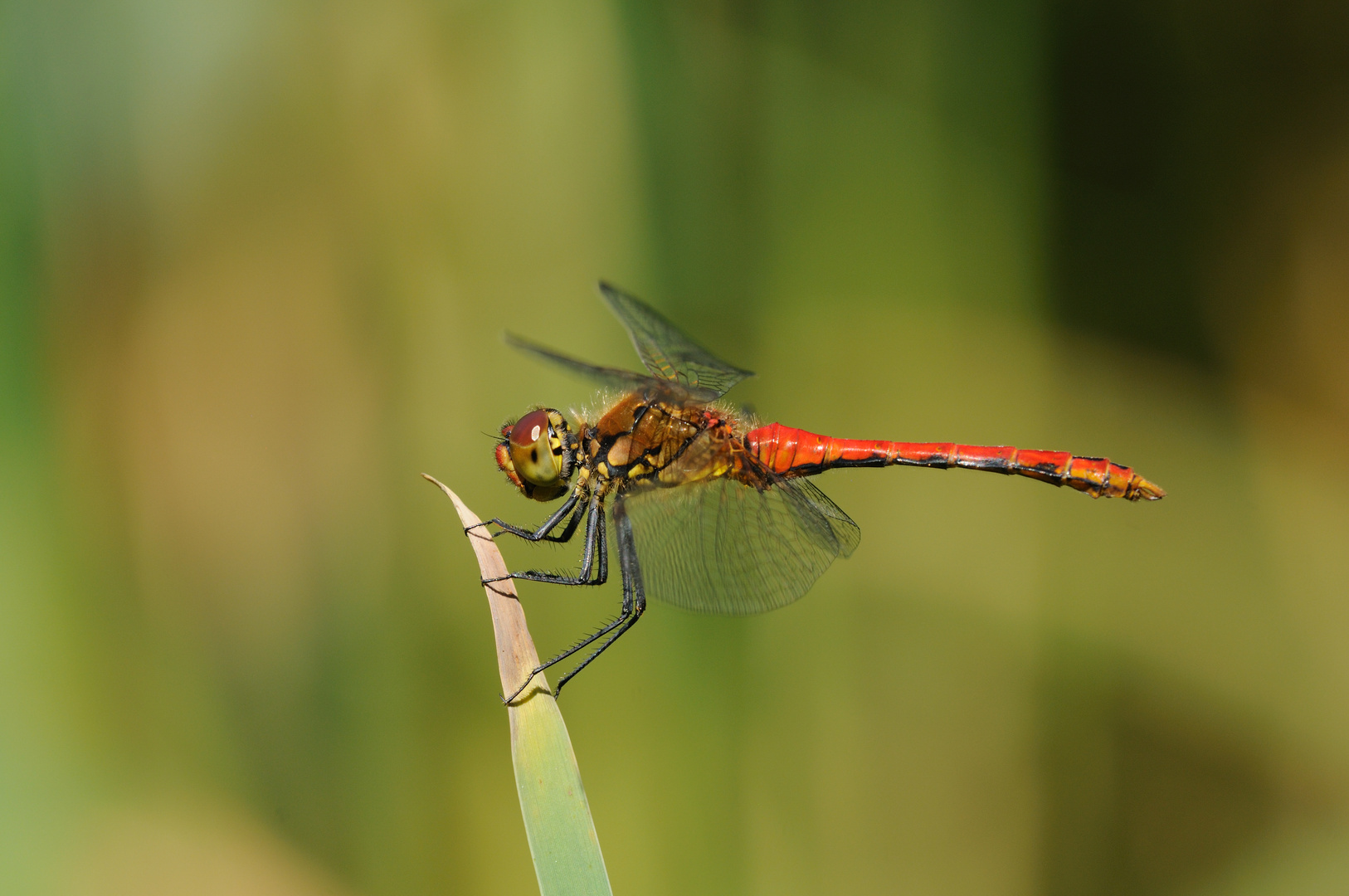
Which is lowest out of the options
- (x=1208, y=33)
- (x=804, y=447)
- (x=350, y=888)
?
(x=350, y=888)

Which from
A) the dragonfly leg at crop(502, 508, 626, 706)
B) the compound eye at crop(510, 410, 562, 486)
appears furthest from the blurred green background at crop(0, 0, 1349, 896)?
the compound eye at crop(510, 410, 562, 486)

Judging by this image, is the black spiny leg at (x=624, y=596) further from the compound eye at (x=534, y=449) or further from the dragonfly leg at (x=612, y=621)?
the compound eye at (x=534, y=449)

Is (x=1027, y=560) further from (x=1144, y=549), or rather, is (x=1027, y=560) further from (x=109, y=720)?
(x=109, y=720)

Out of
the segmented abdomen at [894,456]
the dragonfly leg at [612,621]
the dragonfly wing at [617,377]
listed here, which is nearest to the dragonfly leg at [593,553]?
the dragonfly leg at [612,621]

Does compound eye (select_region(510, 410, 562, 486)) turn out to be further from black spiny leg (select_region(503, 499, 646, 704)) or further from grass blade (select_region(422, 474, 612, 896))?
grass blade (select_region(422, 474, 612, 896))

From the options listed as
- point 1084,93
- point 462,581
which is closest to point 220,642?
point 462,581

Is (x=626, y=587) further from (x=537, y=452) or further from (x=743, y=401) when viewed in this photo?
(x=743, y=401)

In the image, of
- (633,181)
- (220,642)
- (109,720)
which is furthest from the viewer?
(633,181)
